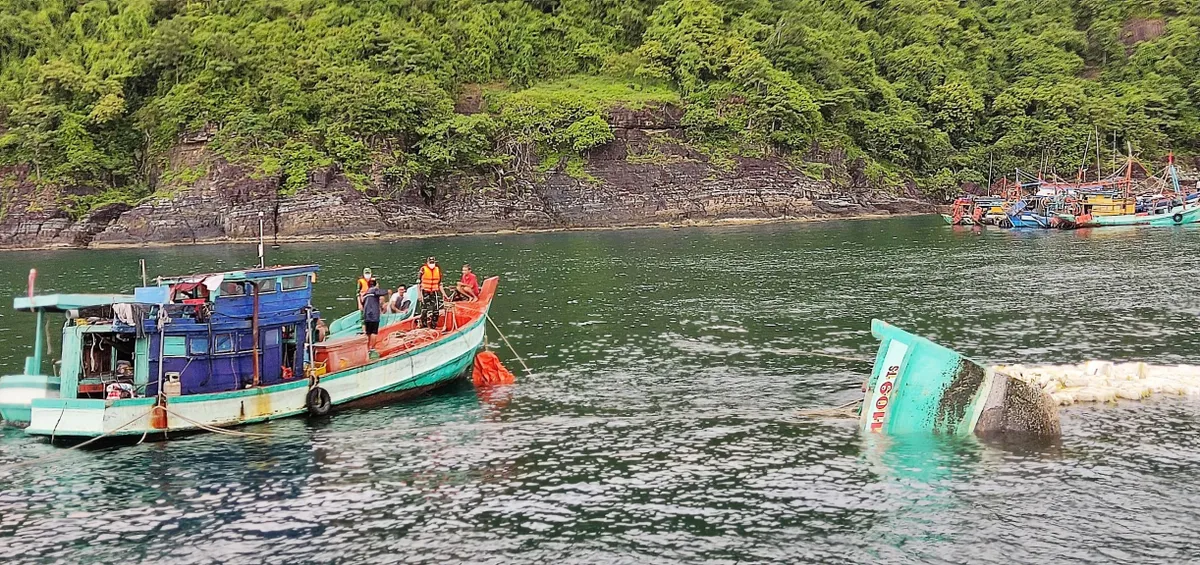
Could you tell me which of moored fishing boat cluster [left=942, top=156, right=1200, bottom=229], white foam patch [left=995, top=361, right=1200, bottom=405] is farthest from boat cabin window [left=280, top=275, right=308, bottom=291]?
moored fishing boat cluster [left=942, top=156, right=1200, bottom=229]

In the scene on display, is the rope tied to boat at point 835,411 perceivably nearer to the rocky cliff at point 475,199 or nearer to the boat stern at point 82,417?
the boat stern at point 82,417

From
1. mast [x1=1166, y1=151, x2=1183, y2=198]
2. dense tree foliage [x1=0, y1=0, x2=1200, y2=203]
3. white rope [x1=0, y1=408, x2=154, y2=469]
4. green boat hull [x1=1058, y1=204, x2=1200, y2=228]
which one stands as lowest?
white rope [x1=0, y1=408, x2=154, y2=469]

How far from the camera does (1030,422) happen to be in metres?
25.7

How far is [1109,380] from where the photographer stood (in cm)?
3003

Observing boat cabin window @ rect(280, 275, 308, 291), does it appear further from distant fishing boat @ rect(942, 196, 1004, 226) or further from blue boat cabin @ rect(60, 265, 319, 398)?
distant fishing boat @ rect(942, 196, 1004, 226)

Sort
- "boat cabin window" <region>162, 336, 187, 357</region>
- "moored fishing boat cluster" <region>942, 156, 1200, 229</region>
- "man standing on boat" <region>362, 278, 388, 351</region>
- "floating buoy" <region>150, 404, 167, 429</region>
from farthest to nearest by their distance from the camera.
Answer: "moored fishing boat cluster" <region>942, 156, 1200, 229</region> → "man standing on boat" <region>362, 278, 388, 351</region> → "boat cabin window" <region>162, 336, 187, 357</region> → "floating buoy" <region>150, 404, 167, 429</region>

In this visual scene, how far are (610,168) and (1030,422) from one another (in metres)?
93.9

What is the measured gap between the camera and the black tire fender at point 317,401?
1170 inches

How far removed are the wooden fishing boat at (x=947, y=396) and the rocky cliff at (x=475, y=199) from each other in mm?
84948

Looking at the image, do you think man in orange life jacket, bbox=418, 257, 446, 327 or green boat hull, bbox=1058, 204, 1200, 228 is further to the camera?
green boat hull, bbox=1058, 204, 1200, 228

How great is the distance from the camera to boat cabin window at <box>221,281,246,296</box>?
29.3m

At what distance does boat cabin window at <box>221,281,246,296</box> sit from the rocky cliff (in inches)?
3022

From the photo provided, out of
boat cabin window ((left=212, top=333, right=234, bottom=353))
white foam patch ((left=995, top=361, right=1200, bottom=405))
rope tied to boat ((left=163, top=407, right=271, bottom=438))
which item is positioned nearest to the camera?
rope tied to boat ((left=163, top=407, right=271, bottom=438))

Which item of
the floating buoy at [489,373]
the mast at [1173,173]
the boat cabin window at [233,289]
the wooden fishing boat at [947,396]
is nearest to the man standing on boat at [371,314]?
the floating buoy at [489,373]
